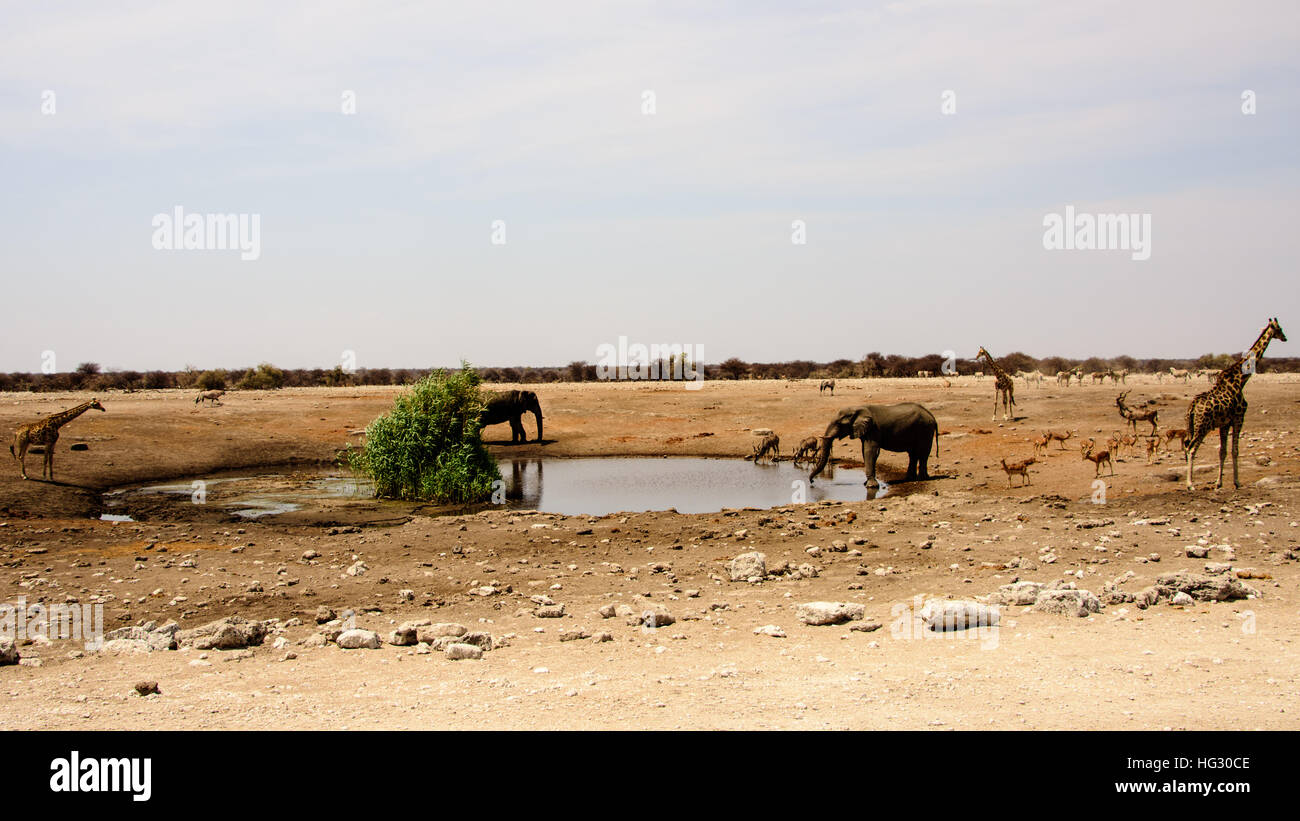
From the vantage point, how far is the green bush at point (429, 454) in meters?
20.3

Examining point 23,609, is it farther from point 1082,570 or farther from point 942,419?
point 942,419

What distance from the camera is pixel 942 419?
33438 millimetres

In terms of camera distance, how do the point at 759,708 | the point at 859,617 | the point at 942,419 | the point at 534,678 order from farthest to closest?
1. the point at 942,419
2. the point at 859,617
3. the point at 534,678
4. the point at 759,708

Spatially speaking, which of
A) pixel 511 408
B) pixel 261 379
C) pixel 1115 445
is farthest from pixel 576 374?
pixel 1115 445

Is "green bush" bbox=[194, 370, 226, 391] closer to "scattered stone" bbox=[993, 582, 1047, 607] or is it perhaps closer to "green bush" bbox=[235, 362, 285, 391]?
"green bush" bbox=[235, 362, 285, 391]

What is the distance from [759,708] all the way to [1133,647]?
362cm

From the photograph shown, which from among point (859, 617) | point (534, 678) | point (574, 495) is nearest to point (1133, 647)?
point (859, 617)

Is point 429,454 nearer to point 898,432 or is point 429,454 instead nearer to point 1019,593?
point 898,432

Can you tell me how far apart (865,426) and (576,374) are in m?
61.6

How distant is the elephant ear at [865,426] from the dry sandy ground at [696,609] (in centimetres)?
190

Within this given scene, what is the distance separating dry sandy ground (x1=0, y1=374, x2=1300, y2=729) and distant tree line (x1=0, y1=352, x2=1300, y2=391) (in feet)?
172

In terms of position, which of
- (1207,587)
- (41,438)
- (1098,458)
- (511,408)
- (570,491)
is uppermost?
(511,408)

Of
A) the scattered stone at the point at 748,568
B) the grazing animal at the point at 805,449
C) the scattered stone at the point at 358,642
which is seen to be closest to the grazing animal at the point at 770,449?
the grazing animal at the point at 805,449

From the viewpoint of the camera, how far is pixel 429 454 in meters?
20.6
